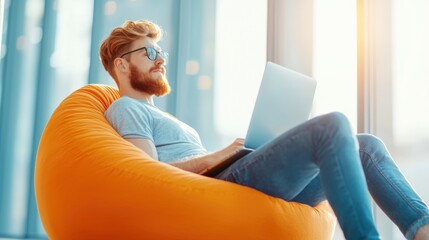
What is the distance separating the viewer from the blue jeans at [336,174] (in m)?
1.22

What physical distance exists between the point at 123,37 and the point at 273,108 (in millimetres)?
819

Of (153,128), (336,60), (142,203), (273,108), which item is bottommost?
(142,203)

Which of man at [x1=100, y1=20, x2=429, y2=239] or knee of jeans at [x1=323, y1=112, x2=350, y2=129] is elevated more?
knee of jeans at [x1=323, y1=112, x2=350, y2=129]

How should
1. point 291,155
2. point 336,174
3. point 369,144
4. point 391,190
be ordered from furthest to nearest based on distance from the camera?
point 369,144, point 391,190, point 291,155, point 336,174

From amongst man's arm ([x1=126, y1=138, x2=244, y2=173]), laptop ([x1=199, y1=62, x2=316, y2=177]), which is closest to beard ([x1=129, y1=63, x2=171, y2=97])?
man's arm ([x1=126, y1=138, x2=244, y2=173])

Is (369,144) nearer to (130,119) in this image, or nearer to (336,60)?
(130,119)

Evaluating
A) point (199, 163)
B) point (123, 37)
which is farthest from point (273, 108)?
point (123, 37)

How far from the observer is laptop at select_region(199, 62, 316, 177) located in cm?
148

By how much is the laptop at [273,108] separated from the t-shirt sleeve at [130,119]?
0.30 metres

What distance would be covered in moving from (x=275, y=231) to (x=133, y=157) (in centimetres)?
45

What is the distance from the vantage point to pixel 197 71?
2938 mm

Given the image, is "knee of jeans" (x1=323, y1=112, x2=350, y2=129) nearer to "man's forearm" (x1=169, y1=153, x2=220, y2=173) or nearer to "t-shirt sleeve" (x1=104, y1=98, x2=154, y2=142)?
"man's forearm" (x1=169, y1=153, x2=220, y2=173)

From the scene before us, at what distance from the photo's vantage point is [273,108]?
151 cm

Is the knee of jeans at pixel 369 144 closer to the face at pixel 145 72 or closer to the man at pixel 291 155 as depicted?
the man at pixel 291 155
